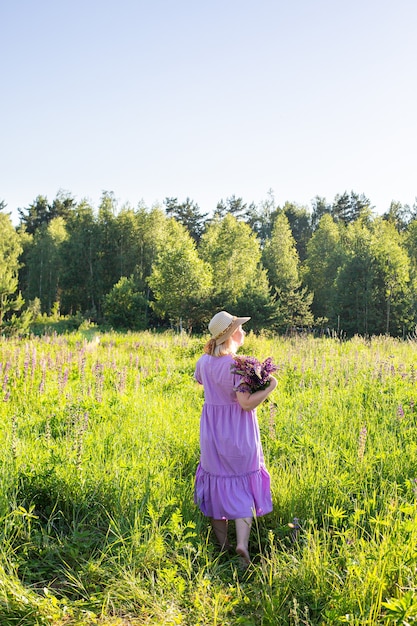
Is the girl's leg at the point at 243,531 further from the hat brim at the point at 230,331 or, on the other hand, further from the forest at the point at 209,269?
the forest at the point at 209,269

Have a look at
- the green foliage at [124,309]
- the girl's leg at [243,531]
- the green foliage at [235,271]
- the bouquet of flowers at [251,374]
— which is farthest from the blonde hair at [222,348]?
the green foliage at [124,309]

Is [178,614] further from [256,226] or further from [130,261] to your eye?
[256,226]

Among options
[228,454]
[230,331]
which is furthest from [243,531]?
[230,331]

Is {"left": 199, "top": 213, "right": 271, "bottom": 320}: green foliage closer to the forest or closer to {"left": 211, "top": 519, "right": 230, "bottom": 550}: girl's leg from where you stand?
the forest

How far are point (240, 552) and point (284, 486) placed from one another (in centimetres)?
70

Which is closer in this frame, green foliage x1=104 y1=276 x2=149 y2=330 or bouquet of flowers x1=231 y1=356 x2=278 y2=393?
bouquet of flowers x1=231 y1=356 x2=278 y2=393

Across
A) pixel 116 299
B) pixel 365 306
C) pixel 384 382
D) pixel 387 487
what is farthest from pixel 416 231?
pixel 387 487

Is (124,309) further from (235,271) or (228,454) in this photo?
(228,454)

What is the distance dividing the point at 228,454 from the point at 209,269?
93.7ft

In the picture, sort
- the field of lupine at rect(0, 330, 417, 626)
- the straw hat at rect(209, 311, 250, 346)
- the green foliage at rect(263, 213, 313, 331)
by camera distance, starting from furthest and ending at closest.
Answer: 1. the green foliage at rect(263, 213, 313, 331)
2. the straw hat at rect(209, 311, 250, 346)
3. the field of lupine at rect(0, 330, 417, 626)

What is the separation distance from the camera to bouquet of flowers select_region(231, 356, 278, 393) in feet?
10.6

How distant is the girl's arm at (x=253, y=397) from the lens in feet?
10.5

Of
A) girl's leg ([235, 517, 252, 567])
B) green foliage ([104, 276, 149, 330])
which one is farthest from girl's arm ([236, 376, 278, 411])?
green foliage ([104, 276, 149, 330])

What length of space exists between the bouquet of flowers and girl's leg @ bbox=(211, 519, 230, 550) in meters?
1.00
